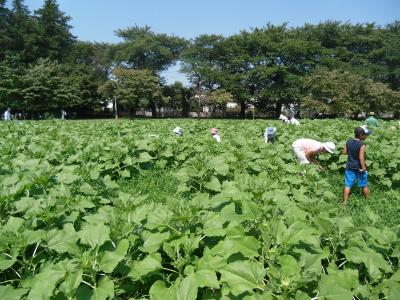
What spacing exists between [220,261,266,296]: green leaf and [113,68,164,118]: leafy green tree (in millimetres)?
48938

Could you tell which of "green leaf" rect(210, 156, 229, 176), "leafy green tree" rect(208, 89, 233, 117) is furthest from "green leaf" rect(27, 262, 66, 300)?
"leafy green tree" rect(208, 89, 233, 117)

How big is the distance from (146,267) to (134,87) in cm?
4932

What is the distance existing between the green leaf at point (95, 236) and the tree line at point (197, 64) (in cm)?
4293

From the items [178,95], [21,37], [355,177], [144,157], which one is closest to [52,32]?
[21,37]

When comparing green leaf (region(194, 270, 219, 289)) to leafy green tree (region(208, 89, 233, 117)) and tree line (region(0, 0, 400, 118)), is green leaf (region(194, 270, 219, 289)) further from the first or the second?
leafy green tree (region(208, 89, 233, 117))

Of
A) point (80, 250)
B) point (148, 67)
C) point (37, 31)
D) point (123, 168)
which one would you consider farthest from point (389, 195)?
point (37, 31)

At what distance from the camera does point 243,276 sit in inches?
80.5

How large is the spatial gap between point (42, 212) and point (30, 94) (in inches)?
1697

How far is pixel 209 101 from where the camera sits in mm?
53219

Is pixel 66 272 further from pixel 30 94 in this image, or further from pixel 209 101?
pixel 209 101

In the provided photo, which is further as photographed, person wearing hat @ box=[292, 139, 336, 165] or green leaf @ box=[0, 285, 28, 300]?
person wearing hat @ box=[292, 139, 336, 165]

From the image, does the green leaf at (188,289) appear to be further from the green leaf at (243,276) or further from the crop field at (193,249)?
the green leaf at (243,276)

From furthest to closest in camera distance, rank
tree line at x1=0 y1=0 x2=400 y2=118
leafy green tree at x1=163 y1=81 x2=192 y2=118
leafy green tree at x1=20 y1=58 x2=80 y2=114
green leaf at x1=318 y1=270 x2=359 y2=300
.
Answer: leafy green tree at x1=163 y1=81 x2=192 y2=118, tree line at x1=0 y1=0 x2=400 y2=118, leafy green tree at x1=20 y1=58 x2=80 y2=114, green leaf at x1=318 y1=270 x2=359 y2=300

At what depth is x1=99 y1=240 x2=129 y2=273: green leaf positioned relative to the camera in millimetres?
2219
